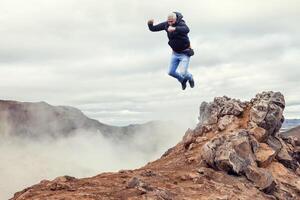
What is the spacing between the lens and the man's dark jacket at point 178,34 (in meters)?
24.8

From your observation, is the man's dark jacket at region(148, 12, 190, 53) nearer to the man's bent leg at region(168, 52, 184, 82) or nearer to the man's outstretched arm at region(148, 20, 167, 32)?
the man's outstretched arm at region(148, 20, 167, 32)

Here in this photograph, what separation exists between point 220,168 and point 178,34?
49.4ft

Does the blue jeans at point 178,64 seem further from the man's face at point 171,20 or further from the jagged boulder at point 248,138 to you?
the jagged boulder at point 248,138

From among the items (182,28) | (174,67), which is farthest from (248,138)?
(182,28)

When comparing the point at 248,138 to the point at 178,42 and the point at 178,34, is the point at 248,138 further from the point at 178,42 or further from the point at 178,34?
the point at 178,34

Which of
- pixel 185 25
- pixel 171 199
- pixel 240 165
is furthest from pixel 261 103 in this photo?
pixel 185 25

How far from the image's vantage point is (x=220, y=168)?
121ft

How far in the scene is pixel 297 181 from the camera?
1558 inches

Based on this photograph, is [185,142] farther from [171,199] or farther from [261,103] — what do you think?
[171,199]

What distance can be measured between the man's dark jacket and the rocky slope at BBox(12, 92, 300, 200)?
927 centimetres

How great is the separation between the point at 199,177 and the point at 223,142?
5.30 m

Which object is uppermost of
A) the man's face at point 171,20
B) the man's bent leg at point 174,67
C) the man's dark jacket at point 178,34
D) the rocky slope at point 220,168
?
the man's face at point 171,20

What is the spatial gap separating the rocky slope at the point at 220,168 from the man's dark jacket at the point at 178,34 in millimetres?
9272

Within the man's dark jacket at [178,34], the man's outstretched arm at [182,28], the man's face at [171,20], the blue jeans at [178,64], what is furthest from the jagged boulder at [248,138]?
the man's face at [171,20]
